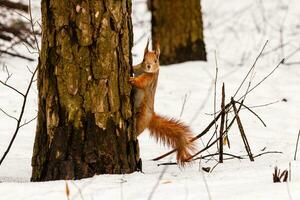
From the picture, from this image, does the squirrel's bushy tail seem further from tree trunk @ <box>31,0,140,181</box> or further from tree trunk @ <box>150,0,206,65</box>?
tree trunk @ <box>150,0,206,65</box>

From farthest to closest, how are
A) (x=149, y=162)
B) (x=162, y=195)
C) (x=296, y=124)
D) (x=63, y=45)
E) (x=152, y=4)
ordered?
(x=152, y=4) → (x=296, y=124) → (x=149, y=162) → (x=63, y=45) → (x=162, y=195)

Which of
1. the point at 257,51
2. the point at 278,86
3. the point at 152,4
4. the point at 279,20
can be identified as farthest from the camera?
the point at 279,20

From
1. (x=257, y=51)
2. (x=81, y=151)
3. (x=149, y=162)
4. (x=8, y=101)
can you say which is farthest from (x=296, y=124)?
(x=257, y=51)

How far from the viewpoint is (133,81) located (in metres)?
3.77

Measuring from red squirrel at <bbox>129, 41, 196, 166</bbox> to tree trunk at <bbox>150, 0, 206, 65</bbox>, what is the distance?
4.38 m

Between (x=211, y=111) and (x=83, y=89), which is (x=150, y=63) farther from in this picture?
(x=211, y=111)

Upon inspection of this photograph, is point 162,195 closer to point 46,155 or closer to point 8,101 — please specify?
point 46,155

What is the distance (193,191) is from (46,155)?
93 centimetres

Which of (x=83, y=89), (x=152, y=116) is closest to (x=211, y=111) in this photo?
(x=152, y=116)

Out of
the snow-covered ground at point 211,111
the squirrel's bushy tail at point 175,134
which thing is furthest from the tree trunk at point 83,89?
the squirrel's bushy tail at point 175,134

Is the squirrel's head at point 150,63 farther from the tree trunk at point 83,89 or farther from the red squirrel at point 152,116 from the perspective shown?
the tree trunk at point 83,89

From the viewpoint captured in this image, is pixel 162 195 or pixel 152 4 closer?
pixel 162 195

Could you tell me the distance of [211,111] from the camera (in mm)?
6797

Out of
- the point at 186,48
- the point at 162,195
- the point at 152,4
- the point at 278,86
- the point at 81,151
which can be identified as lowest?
the point at 162,195
